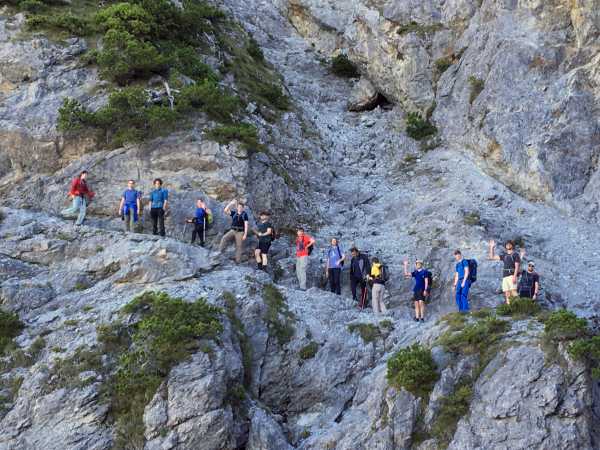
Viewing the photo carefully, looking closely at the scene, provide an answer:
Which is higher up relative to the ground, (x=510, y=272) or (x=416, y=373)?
(x=510, y=272)

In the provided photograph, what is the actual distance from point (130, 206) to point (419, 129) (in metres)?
16.3

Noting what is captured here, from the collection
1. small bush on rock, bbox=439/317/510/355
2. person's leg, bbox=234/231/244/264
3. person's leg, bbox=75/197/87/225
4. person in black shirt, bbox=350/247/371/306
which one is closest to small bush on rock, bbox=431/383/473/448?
small bush on rock, bbox=439/317/510/355

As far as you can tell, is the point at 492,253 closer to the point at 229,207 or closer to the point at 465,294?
the point at 465,294

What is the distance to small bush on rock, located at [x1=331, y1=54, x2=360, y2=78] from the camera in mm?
40438

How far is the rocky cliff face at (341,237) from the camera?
15367 millimetres

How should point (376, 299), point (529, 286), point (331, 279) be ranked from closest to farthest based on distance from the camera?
point (529, 286) → point (376, 299) → point (331, 279)

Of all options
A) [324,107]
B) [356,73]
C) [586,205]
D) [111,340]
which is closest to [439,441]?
[111,340]

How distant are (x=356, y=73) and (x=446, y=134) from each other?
10.5 meters

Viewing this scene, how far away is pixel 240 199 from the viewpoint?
80.9 ft

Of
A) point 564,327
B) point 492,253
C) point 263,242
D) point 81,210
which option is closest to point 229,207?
point 263,242

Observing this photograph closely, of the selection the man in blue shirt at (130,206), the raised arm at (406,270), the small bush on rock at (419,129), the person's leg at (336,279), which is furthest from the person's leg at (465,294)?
the small bush on rock at (419,129)

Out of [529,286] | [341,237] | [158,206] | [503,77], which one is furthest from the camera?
[503,77]

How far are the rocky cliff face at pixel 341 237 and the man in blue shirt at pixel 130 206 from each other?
1.06 meters

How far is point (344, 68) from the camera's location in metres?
40.4
